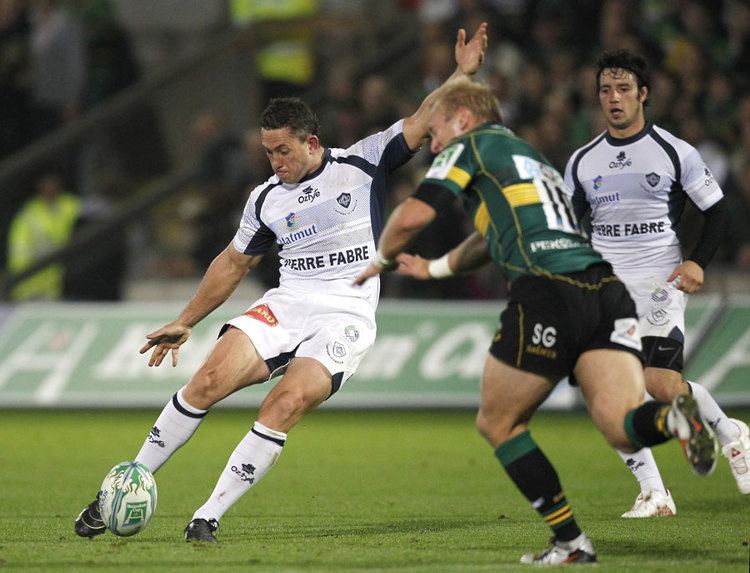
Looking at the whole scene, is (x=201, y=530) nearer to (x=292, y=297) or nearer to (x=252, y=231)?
(x=292, y=297)

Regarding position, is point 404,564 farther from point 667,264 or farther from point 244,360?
point 667,264

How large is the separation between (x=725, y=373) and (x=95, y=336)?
22.3 feet

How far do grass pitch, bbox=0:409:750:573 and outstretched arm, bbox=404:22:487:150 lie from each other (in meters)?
2.29

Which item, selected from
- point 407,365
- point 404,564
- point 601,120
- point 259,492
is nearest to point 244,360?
point 404,564

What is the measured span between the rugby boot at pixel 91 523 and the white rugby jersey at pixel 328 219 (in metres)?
1.73

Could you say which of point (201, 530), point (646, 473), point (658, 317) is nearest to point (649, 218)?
point (658, 317)

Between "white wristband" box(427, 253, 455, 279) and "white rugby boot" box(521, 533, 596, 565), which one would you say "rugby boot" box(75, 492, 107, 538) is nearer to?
"white wristband" box(427, 253, 455, 279)

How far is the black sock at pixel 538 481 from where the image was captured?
629 cm

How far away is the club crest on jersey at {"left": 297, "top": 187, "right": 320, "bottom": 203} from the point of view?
26.5 feet

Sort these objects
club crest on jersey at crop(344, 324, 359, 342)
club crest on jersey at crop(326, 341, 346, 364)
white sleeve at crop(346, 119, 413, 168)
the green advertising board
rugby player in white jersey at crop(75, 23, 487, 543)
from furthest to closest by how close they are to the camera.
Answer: the green advertising board < white sleeve at crop(346, 119, 413, 168) < club crest on jersey at crop(344, 324, 359, 342) < club crest on jersey at crop(326, 341, 346, 364) < rugby player in white jersey at crop(75, 23, 487, 543)

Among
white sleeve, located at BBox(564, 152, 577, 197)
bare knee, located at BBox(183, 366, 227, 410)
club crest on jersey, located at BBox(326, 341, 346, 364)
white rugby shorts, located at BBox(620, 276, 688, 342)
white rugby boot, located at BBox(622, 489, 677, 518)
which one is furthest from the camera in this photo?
white sleeve, located at BBox(564, 152, 577, 197)

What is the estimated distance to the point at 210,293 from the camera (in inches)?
321

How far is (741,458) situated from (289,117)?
12.1 ft

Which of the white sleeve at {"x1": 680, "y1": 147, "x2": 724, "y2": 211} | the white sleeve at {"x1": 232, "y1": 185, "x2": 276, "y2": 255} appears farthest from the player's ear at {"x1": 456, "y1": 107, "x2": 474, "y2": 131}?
the white sleeve at {"x1": 680, "y1": 147, "x2": 724, "y2": 211}
